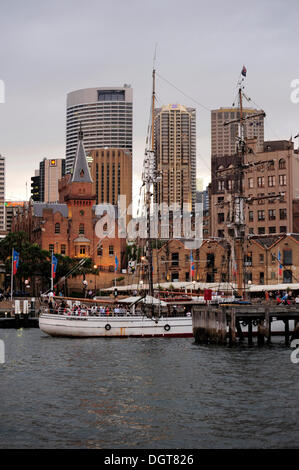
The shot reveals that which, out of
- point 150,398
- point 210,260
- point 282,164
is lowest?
point 150,398

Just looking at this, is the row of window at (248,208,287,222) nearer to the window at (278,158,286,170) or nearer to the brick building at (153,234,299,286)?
the window at (278,158,286,170)

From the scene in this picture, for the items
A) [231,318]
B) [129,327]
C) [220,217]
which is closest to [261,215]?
[220,217]

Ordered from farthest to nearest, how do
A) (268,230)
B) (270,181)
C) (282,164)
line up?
(270,181), (268,230), (282,164)

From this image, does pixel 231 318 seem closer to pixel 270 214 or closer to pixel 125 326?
pixel 125 326

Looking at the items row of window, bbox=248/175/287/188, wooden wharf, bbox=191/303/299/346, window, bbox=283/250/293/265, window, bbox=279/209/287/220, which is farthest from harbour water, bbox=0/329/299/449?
row of window, bbox=248/175/287/188

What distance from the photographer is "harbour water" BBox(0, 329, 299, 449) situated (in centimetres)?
3086

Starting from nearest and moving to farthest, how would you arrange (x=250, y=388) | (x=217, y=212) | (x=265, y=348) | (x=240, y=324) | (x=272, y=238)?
(x=250, y=388) → (x=265, y=348) → (x=240, y=324) → (x=272, y=238) → (x=217, y=212)

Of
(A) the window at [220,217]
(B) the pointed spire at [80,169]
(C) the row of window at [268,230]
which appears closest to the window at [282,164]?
(C) the row of window at [268,230]

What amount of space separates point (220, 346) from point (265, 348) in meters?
4.09

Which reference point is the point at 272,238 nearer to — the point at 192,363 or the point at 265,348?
the point at 265,348

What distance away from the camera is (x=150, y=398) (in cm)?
4028

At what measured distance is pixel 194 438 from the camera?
101 feet

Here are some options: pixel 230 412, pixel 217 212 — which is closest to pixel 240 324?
pixel 230 412

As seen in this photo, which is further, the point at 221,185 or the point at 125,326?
the point at 221,185
